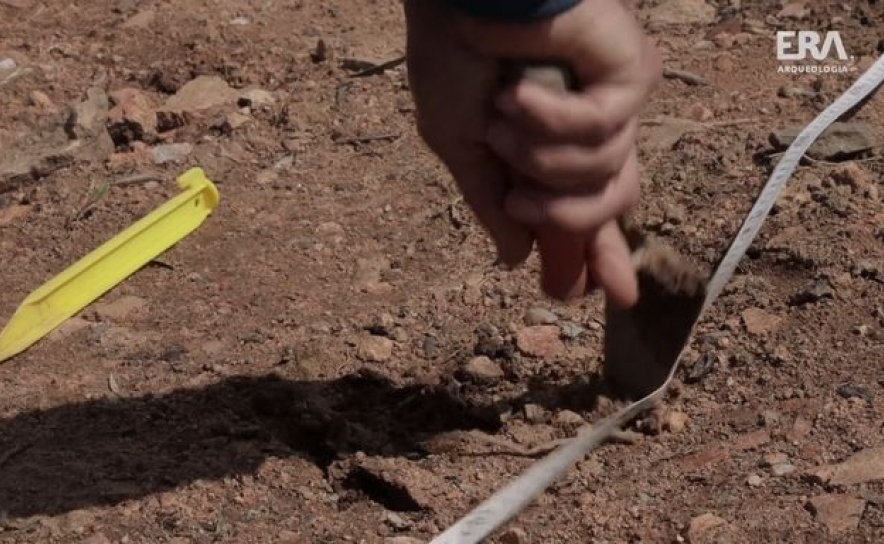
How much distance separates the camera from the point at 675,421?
99.7 inches

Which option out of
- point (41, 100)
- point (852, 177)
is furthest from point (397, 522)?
point (41, 100)

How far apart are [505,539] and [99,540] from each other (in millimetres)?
643

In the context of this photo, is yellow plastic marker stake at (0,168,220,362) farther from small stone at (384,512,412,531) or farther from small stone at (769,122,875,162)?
small stone at (769,122,875,162)

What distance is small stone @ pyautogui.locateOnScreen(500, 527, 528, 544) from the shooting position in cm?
231

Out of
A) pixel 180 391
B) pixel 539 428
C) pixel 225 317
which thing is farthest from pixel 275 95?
pixel 539 428

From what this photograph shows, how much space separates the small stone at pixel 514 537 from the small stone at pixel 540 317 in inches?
23.4

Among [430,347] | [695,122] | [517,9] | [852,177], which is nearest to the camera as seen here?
[517,9]

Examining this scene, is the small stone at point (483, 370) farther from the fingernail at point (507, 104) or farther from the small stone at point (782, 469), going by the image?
the fingernail at point (507, 104)

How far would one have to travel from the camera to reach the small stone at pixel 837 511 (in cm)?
225

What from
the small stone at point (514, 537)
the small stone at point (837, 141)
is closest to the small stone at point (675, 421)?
the small stone at point (514, 537)

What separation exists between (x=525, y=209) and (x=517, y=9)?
24cm

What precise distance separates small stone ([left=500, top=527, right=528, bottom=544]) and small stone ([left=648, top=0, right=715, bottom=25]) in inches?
78.3

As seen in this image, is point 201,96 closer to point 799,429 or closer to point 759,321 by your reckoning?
point 759,321

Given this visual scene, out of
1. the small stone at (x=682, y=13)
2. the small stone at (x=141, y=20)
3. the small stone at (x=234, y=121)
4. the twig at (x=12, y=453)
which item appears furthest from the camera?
the small stone at (x=141, y=20)
